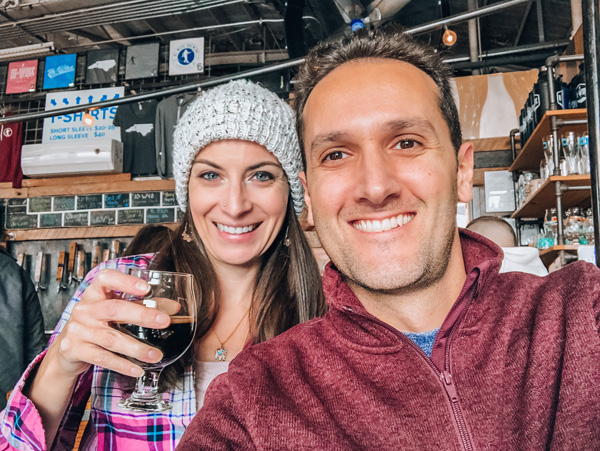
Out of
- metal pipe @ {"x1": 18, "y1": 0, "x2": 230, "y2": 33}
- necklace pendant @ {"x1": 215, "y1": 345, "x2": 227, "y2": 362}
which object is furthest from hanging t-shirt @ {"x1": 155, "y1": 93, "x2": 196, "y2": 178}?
necklace pendant @ {"x1": 215, "y1": 345, "x2": 227, "y2": 362}

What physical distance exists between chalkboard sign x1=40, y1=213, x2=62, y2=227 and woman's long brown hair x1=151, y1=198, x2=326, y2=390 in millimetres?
4677

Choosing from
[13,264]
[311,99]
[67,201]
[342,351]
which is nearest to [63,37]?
[67,201]

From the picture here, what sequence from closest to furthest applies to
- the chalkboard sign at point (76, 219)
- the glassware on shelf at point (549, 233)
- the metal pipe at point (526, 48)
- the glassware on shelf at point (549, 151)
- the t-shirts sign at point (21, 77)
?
1. the glassware on shelf at point (549, 151)
2. the glassware on shelf at point (549, 233)
3. the metal pipe at point (526, 48)
4. the chalkboard sign at point (76, 219)
5. the t-shirts sign at point (21, 77)

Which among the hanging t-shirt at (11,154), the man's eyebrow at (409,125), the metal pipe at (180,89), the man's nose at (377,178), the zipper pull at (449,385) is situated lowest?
the zipper pull at (449,385)

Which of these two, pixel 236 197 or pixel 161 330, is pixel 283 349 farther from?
pixel 236 197

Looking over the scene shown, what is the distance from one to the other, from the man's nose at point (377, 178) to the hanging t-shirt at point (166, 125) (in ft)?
Answer: 15.0

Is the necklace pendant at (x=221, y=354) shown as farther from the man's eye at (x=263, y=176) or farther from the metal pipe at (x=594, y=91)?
the metal pipe at (x=594, y=91)

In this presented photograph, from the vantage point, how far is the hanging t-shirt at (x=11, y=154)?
594cm

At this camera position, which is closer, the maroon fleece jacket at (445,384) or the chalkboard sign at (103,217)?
the maroon fleece jacket at (445,384)

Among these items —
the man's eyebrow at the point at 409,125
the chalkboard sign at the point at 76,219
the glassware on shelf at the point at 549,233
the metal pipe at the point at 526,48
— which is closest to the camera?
the man's eyebrow at the point at 409,125

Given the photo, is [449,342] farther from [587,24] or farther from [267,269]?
[267,269]

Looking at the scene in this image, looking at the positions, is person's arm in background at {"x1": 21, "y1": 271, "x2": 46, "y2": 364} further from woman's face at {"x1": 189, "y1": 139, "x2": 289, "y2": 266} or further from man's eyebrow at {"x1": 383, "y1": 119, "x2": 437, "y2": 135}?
man's eyebrow at {"x1": 383, "y1": 119, "x2": 437, "y2": 135}

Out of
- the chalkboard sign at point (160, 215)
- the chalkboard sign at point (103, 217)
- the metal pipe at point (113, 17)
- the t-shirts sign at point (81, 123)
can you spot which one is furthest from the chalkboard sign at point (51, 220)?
the metal pipe at point (113, 17)

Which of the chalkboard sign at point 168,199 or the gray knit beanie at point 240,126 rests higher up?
the chalkboard sign at point 168,199
